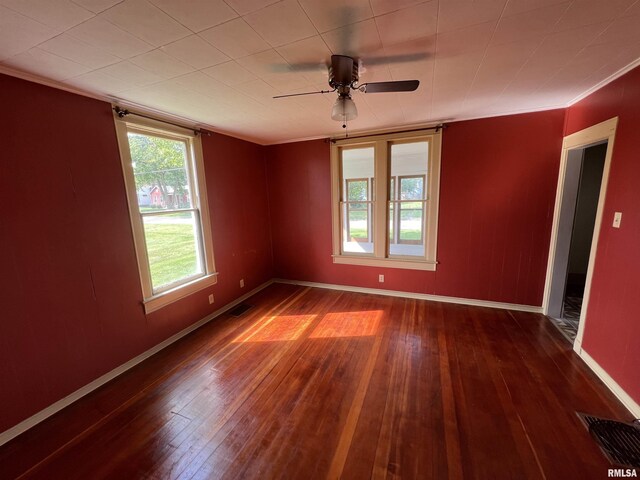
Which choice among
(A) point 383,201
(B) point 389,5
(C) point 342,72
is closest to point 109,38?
(C) point 342,72

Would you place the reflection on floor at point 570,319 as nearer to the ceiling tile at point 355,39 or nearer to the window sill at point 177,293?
the ceiling tile at point 355,39

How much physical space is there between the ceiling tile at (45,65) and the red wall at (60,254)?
172mm

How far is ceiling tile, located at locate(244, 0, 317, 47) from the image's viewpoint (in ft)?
3.93

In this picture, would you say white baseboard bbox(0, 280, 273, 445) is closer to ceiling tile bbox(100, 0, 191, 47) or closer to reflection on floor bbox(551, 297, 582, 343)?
ceiling tile bbox(100, 0, 191, 47)

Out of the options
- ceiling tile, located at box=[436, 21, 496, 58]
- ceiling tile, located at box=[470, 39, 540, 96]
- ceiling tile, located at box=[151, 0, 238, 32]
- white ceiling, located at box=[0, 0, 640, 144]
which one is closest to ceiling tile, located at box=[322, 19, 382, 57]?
white ceiling, located at box=[0, 0, 640, 144]

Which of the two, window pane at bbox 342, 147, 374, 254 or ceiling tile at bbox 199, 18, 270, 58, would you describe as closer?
ceiling tile at bbox 199, 18, 270, 58

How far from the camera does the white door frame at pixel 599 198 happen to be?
2148 mm

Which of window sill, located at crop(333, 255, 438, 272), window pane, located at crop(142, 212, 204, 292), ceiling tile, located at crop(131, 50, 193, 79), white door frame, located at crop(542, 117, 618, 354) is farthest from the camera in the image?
window sill, located at crop(333, 255, 438, 272)

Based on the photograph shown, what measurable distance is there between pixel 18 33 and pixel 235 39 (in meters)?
1.07

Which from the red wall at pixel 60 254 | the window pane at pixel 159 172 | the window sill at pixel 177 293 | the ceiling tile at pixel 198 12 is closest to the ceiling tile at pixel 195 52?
the ceiling tile at pixel 198 12

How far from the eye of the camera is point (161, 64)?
1.67 meters

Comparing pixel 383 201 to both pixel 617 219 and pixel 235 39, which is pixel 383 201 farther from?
pixel 235 39

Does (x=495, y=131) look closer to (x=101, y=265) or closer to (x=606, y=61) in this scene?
(x=606, y=61)

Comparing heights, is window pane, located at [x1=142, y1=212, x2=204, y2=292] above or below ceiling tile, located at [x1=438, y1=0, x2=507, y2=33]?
below
